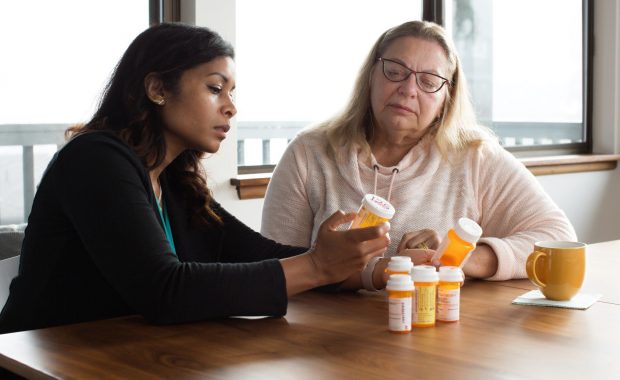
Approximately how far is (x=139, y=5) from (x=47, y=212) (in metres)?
1.65

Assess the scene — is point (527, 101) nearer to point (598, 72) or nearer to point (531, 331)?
point (598, 72)

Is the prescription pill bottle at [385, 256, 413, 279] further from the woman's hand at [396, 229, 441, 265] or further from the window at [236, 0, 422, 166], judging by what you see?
→ the window at [236, 0, 422, 166]

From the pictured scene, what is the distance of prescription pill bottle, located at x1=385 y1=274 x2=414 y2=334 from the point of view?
1.32 m

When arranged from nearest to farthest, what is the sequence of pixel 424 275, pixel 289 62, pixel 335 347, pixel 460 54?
pixel 335 347 < pixel 424 275 < pixel 289 62 < pixel 460 54

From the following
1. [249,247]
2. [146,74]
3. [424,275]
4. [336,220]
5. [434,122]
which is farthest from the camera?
[434,122]

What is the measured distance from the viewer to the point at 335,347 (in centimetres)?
124

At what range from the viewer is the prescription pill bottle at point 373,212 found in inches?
55.4

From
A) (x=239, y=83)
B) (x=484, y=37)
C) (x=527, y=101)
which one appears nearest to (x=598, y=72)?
(x=527, y=101)

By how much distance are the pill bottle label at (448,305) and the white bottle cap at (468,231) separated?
10cm

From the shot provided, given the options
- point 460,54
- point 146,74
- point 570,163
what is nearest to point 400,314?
point 146,74

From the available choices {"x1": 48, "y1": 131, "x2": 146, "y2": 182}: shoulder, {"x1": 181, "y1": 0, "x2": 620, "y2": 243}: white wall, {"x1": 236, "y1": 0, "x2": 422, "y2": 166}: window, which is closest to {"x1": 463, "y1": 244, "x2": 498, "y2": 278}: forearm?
{"x1": 48, "y1": 131, "x2": 146, "y2": 182}: shoulder

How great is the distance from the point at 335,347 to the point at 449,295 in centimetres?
25

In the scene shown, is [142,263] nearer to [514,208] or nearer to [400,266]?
[400,266]

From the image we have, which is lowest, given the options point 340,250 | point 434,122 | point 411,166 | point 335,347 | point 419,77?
point 335,347
